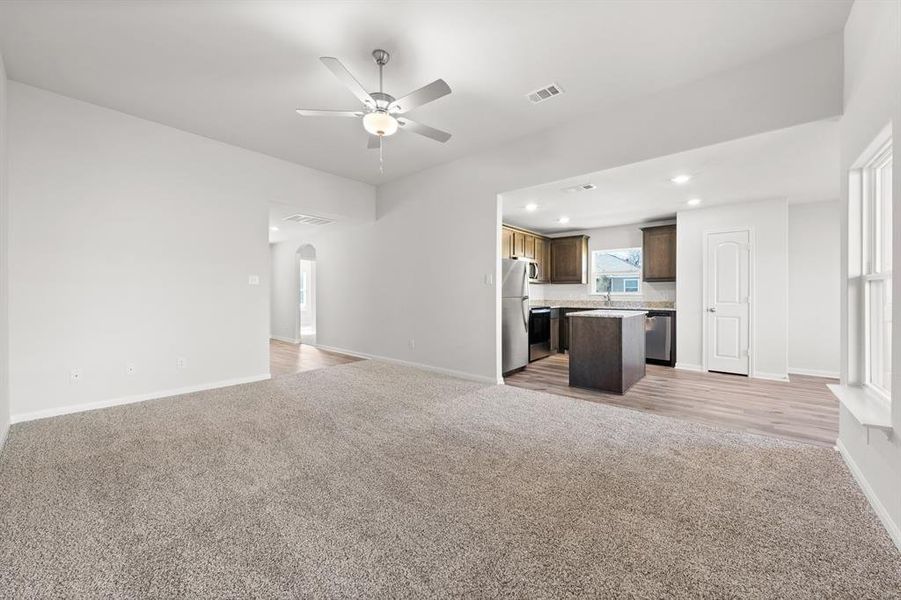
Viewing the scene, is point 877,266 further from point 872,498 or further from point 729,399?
point 729,399

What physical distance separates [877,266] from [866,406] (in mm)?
859

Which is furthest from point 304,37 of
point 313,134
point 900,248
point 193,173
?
point 900,248

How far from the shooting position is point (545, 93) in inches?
127

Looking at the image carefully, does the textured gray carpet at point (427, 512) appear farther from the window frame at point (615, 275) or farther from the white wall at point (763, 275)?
the window frame at point (615, 275)

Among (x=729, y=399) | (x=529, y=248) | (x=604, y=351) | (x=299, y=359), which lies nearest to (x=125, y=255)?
(x=299, y=359)

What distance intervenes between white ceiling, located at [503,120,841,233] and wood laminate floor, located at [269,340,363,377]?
366cm

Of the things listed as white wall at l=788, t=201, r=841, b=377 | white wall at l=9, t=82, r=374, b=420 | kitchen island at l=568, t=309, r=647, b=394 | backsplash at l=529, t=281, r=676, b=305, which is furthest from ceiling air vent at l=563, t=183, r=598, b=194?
white wall at l=9, t=82, r=374, b=420

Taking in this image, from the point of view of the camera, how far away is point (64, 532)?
1.63 m

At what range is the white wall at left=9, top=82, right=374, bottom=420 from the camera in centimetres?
313

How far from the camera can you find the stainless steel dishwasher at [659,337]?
5.77 m

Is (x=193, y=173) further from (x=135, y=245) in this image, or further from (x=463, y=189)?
(x=463, y=189)

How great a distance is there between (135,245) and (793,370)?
847 cm

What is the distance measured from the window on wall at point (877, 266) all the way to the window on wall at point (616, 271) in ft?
15.0

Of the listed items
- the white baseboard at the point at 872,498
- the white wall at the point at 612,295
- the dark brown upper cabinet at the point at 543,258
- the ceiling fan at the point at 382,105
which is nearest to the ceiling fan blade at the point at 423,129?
the ceiling fan at the point at 382,105
